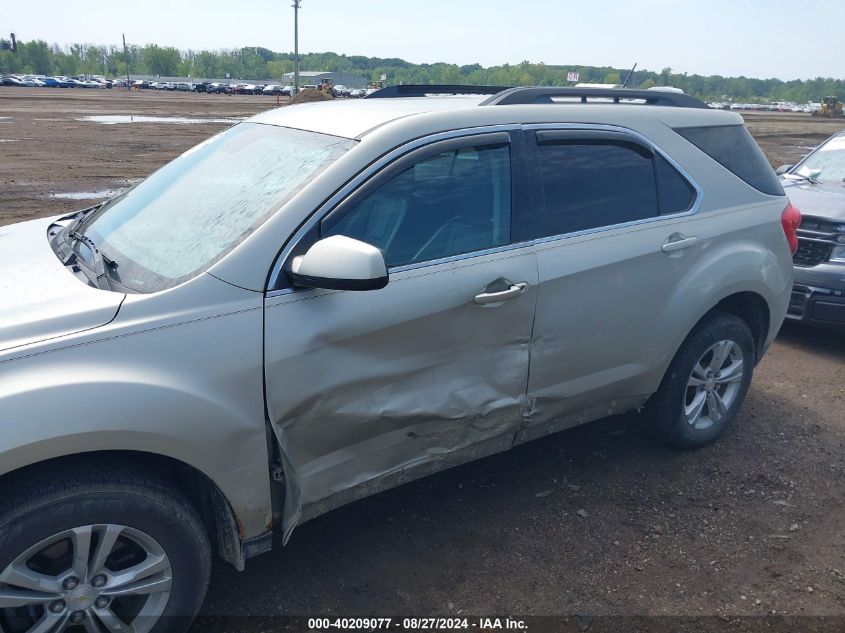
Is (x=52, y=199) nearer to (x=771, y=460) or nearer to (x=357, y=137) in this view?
(x=357, y=137)

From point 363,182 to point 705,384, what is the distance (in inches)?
95.5

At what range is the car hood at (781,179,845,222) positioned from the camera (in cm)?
593

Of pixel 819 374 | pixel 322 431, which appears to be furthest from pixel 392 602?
pixel 819 374

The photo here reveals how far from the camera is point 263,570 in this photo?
3090 mm

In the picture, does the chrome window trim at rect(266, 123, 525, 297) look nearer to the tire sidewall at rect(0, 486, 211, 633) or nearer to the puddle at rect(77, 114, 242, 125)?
the tire sidewall at rect(0, 486, 211, 633)

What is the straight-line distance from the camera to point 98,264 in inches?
106

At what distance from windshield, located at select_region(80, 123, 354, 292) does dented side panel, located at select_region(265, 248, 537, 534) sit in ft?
1.34

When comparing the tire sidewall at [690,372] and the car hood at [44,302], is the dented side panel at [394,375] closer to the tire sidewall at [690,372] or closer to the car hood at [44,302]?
the car hood at [44,302]

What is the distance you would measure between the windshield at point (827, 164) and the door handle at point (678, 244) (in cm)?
399

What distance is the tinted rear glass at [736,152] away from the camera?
3.87 metres

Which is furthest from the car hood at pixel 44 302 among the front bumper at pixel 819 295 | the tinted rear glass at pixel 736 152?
the front bumper at pixel 819 295

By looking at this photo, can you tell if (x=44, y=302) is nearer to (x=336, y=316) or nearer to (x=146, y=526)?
(x=146, y=526)

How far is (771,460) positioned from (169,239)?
11.4 feet

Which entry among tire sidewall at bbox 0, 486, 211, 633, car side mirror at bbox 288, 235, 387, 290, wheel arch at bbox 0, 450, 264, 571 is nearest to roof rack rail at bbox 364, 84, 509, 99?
car side mirror at bbox 288, 235, 387, 290
